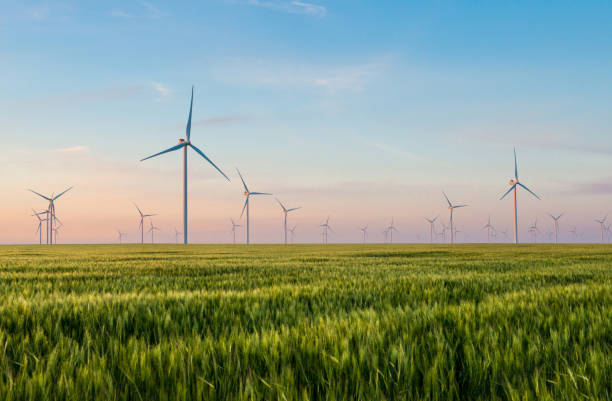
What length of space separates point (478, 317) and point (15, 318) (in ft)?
17.5

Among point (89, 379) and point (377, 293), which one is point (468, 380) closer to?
point (89, 379)

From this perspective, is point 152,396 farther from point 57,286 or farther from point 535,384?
point 57,286

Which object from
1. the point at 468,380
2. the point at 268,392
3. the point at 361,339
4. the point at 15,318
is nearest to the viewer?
the point at 268,392

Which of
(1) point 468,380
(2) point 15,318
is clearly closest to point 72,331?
(2) point 15,318

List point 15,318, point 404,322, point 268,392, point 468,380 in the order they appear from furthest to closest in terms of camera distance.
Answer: point 15,318, point 404,322, point 468,380, point 268,392

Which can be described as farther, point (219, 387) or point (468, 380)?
point (468, 380)

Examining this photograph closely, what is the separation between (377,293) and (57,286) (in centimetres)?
696

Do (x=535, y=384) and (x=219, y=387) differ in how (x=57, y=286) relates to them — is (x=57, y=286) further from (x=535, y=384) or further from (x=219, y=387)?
(x=535, y=384)

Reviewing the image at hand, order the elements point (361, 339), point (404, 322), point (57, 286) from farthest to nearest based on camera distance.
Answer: point (57, 286), point (404, 322), point (361, 339)

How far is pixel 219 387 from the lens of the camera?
2.49 m

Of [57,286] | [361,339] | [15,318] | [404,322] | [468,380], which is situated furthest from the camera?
[57,286]

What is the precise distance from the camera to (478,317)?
4652 mm

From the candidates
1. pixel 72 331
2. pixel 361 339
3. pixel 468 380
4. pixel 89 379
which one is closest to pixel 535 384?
pixel 468 380

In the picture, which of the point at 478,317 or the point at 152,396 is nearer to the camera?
the point at 152,396
